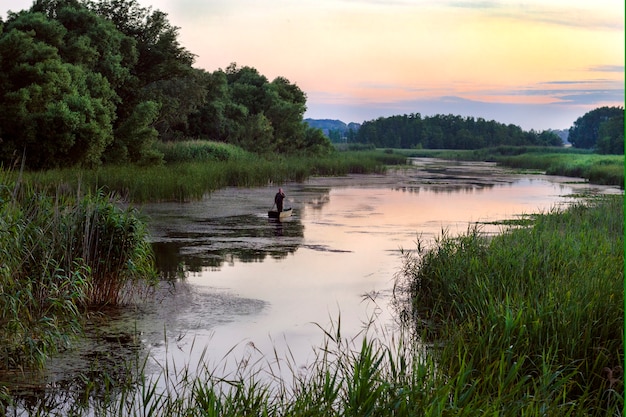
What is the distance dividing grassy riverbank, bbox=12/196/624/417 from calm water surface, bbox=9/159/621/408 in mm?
382

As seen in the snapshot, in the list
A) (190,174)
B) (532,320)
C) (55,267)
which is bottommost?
(532,320)

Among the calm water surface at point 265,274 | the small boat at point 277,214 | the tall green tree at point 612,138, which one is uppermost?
the tall green tree at point 612,138

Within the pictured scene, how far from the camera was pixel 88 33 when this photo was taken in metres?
31.7

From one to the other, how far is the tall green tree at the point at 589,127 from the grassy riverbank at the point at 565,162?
25474 mm

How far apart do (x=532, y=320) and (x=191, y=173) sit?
21269mm

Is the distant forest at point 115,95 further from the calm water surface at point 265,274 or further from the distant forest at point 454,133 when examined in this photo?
the distant forest at point 454,133

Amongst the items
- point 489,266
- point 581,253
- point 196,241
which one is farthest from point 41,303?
point 196,241

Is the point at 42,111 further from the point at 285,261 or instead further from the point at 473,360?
the point at 473,360

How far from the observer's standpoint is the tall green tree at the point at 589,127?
119 m

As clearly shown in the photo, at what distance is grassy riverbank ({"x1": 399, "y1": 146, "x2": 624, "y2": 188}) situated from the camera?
3831 centimetres

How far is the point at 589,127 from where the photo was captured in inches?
4833

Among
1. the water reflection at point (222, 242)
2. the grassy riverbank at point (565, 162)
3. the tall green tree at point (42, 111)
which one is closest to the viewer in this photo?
the water reflection at point (222, 242)

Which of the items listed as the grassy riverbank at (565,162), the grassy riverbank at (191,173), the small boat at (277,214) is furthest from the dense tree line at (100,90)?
the grassy riverbank at (565,162)

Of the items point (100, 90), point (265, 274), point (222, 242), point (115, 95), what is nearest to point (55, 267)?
point (265, 274)
